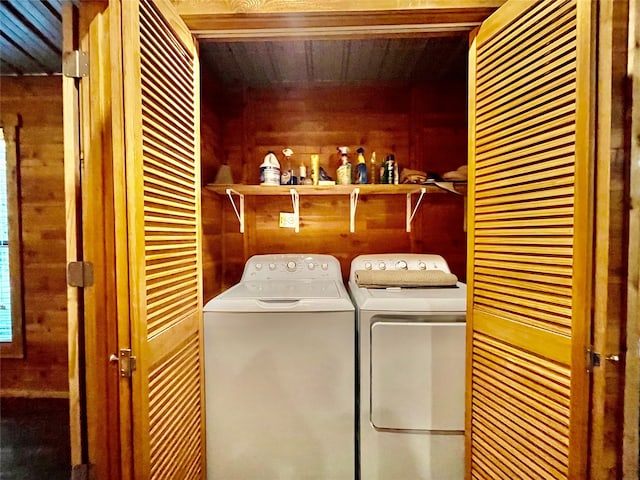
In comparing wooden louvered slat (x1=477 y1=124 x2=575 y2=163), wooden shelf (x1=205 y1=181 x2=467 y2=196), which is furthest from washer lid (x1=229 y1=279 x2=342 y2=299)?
wooden louvered slat (x1=477 y1=124 x2=575 y2=163)

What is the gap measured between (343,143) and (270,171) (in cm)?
61

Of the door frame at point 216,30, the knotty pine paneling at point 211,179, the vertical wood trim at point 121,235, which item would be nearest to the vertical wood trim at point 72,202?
the door frame at point 216,30

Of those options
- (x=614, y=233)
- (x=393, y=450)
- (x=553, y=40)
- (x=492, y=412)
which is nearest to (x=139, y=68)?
(x=553, y=40)

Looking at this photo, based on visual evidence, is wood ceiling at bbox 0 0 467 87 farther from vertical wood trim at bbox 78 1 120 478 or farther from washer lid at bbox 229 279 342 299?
washer lid at bbox 229 279 342 299

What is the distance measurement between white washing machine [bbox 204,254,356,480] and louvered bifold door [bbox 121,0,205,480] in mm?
95

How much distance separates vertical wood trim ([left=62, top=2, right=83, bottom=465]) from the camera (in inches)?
43.0


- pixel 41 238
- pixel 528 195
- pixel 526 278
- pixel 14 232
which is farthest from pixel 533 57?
pixel 14 232

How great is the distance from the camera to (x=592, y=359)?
3.13ft

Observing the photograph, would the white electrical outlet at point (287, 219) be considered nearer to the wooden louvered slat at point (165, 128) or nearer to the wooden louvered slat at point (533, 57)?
the wooden louvered slat at point (165, 128)

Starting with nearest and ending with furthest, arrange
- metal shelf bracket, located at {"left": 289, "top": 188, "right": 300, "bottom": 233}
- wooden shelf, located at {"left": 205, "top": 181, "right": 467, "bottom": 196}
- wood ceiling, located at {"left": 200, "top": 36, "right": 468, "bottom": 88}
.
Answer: wood ceiling, located at {"left": 200, "top": 36, "right": 468, "bottom": 88} → wooden shelf, located at {"left": 205, "top": 181, "right": 467, "bottom": 196} → metal shelf bracket, located at {"left": 289, "top": 188, "right": 300, "bottom": 233}

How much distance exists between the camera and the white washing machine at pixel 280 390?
1665 mm

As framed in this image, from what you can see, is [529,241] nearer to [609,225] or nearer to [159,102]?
[609,225]

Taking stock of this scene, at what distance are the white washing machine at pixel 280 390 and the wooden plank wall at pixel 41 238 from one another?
5.61ft

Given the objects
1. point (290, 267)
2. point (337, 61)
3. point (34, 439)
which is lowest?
point (34, 439)
